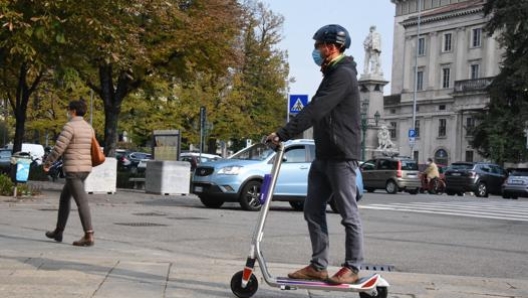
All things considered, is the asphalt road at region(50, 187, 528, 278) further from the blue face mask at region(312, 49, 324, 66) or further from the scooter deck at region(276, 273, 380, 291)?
the blue face mask at region(312, 49, 324, 66)

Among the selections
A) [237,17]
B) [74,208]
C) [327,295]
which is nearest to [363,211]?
[74,208]

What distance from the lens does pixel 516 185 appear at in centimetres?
3647

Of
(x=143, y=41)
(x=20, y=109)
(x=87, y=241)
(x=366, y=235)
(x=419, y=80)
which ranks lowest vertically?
(x=366, y=235)

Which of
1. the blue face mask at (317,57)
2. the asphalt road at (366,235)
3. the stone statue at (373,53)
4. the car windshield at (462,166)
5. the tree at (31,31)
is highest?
the stone statue at (373,53)

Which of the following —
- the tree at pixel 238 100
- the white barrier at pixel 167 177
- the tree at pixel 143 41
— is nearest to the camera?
the tree at pixel 143 41

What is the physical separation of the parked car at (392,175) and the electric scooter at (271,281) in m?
30.0

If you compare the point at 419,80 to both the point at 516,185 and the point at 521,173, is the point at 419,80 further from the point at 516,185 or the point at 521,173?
the point at 516,185

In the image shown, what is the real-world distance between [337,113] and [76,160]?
15.1 feet

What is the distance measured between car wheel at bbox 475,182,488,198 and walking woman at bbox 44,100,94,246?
3060 centimetres

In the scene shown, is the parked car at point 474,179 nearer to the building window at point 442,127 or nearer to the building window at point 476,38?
the building window at point 442,127

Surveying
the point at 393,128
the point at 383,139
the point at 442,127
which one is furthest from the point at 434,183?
the point at 393,128

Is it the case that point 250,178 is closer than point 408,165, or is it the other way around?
point 250,178

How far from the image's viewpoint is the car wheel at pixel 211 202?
1825 cm

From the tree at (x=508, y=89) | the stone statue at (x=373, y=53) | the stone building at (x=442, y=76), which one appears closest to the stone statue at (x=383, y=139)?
the stone statue at (x=373, y=53)
